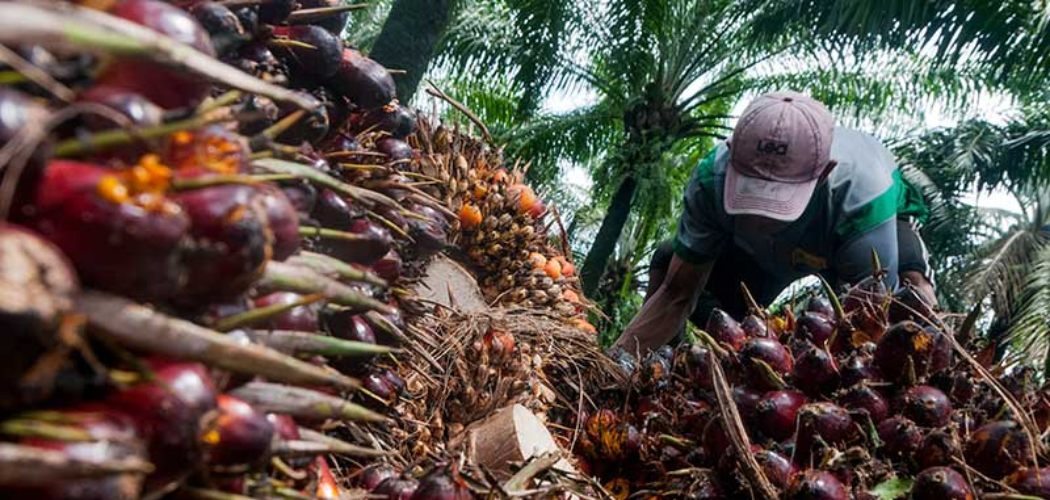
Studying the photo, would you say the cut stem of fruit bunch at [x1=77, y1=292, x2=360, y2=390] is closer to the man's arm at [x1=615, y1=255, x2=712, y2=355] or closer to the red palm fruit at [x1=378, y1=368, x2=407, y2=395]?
the red palm fruit at [x1=378, y1=368, x2=407, y2=395]

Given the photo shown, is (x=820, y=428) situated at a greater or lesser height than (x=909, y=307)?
lesser

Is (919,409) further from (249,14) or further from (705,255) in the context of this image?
(705,255)

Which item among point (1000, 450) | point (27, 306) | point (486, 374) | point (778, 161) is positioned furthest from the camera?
point (778, 161)

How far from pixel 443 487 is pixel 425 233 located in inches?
31.3

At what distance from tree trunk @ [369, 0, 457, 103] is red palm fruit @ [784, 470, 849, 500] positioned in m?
1.88

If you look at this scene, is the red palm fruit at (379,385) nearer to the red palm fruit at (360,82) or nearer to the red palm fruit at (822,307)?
the red palm fruit at (360,82)

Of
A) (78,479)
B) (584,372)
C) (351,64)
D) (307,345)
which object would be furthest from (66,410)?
(584,372)

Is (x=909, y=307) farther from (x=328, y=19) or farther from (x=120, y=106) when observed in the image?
(x=120, y=106)

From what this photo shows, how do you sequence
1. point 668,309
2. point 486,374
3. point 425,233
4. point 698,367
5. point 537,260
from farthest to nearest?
point 668,309
point 537,260
point 486,374
point 698,367
point 425,233

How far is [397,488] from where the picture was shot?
1.38m

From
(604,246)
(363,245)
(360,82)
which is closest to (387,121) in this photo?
(360,82)

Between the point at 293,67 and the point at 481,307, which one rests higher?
the point at 293,67

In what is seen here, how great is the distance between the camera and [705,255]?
3.76 metres

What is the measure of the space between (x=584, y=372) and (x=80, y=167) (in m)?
2.23
